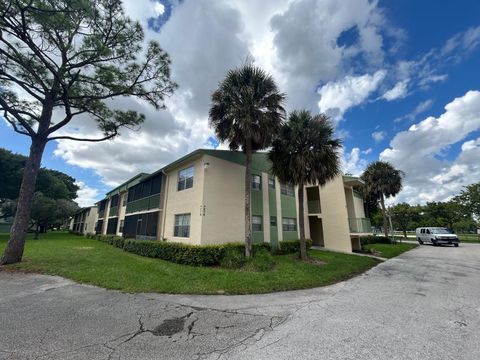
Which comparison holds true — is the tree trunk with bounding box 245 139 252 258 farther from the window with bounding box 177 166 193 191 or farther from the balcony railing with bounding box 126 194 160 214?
the balcony railing with bounding box 126 194 160 214

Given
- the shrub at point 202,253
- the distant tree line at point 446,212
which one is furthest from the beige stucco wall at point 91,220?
the distant tree line at point 446,212

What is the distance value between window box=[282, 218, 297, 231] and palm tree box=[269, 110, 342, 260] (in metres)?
4.03

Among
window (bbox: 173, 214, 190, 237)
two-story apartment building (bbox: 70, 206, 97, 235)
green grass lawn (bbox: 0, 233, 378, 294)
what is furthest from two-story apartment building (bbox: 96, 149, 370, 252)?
two-story apartment building (bbox: 70, 206, 97, 235)

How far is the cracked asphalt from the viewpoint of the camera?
371 centimetres

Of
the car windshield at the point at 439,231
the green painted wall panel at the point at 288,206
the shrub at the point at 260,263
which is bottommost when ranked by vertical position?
the shrub at the point at 260,263

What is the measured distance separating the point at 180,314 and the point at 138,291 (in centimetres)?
240

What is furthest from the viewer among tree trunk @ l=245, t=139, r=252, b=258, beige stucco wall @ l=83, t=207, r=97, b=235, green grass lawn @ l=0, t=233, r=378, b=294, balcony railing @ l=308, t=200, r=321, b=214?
beige stucco wall @ l=83, t=207, r=97, b=235

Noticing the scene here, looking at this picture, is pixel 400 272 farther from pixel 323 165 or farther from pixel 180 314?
pixel 180 314

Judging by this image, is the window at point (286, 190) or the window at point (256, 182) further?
the window at point (286, 190)

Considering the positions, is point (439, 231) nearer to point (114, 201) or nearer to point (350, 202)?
point (350, 202)

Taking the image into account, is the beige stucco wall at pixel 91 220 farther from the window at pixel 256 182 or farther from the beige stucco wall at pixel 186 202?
the window at pixel 256 182

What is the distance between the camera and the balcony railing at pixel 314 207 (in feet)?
65.2

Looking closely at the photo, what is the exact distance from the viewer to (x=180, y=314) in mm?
5336

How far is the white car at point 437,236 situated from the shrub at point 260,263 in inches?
1094
